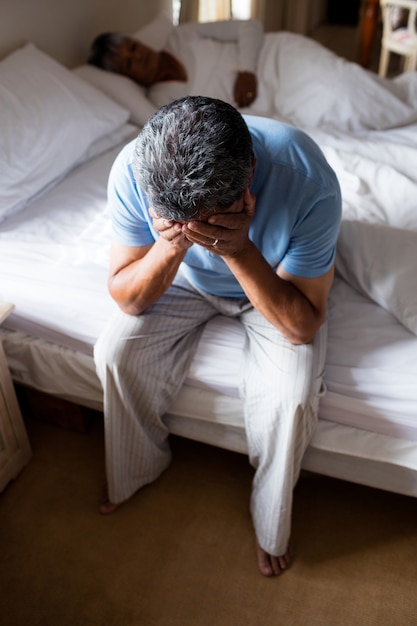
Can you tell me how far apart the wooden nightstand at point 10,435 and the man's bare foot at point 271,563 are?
2.03 feet

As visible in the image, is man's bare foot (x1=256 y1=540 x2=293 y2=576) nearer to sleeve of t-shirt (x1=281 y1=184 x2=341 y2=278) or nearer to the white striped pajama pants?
the white striped pajama pants

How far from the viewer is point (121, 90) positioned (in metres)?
1.90

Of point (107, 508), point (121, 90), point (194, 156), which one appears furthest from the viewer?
point (121, 90)

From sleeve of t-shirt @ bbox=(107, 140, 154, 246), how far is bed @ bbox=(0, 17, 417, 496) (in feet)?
0.69

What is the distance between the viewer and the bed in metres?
1.09

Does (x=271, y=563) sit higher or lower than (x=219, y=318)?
lower

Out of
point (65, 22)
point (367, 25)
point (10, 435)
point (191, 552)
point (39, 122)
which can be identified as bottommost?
point (191, 552)

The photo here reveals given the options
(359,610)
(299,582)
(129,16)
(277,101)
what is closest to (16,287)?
(299,582)

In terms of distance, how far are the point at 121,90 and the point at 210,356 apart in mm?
1193

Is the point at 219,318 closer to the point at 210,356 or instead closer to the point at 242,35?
the point at 210,356

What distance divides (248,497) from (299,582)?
0.22 meters

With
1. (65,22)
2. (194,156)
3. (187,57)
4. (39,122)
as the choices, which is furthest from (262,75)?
(194,156)

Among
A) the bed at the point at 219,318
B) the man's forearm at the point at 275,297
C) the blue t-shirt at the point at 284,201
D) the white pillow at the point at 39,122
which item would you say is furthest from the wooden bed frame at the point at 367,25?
the man's forearm at the point at 275,297

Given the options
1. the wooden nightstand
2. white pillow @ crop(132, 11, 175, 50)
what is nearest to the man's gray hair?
the wooden nightstand
